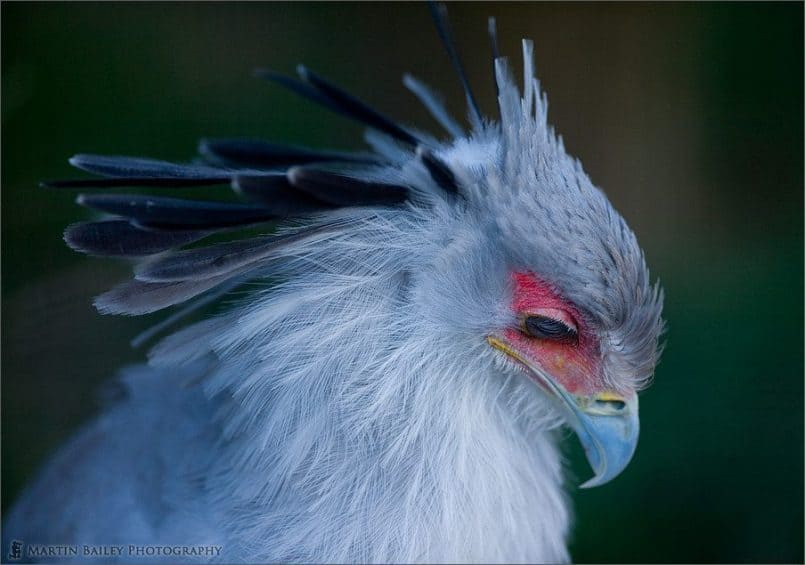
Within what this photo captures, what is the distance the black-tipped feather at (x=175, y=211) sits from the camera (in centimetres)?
90

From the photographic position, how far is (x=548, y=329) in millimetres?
1014

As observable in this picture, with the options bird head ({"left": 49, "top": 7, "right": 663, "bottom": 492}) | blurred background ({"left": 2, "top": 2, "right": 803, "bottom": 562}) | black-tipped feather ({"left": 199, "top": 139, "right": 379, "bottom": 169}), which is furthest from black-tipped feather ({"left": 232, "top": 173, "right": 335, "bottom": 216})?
blurred background ({"left": 2, "top": 2, "right": 803, "bottom": 562})

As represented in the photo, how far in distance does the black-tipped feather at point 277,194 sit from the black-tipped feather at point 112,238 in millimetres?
145

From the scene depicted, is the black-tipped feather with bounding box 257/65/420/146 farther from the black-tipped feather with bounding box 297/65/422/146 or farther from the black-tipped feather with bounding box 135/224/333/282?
the black-tipped feather with bounding box 135/224/333/282

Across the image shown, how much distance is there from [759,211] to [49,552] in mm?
2375

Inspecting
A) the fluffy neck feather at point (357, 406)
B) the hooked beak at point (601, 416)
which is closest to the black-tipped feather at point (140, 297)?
the fluffy neck feather at point (357, 406)

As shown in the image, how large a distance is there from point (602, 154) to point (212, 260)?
1.89 m

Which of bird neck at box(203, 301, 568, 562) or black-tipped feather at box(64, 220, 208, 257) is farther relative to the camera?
bird neck at box(203, 301, 568, 562)

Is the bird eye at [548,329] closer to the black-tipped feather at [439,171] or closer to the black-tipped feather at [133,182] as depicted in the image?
the black-tipped feather at [439,171]

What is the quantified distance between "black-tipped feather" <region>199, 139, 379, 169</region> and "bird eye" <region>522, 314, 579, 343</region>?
1.19 feet

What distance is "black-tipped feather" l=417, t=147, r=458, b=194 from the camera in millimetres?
956

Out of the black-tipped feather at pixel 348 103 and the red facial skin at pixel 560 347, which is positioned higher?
the black-tipped feather at pixel 348 103

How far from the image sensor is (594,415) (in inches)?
41.3

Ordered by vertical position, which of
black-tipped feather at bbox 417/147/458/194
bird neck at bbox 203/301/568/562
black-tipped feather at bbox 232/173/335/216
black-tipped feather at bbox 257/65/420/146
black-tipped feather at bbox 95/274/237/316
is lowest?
bird neck at bbox 203/301/568/562
